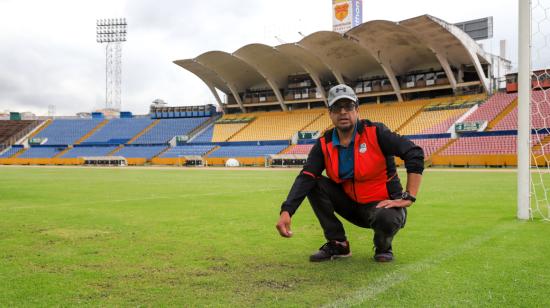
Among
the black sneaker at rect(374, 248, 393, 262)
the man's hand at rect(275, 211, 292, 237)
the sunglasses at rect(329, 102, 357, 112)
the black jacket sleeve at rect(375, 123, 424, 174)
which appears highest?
the sunglasses at rect(329, 102, 357, 112)

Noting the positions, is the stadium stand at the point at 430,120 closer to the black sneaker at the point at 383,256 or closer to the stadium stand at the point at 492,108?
the stadium stand at the point at 492,108

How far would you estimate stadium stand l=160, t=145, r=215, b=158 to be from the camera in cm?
5316

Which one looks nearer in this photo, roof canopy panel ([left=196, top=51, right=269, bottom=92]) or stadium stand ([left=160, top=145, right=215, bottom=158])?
roof canopy panel ([left=196, top=51, right=269, bottom=92])

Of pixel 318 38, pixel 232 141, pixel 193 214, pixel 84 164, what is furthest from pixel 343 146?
pixel 84 164

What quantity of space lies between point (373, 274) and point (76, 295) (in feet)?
7.68

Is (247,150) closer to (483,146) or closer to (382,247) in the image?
(483,146)

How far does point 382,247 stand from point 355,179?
693 mm

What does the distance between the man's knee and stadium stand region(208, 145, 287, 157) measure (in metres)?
43.0

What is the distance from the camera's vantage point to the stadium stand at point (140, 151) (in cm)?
5550

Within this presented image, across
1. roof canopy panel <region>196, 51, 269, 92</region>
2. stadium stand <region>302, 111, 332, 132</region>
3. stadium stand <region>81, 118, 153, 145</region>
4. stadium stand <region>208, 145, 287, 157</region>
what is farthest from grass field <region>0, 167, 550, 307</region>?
stadium stand <region>81, 118, 153, 145</region>

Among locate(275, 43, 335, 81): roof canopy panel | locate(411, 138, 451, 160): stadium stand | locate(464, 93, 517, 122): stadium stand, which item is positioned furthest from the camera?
locate(275, 43, 335, 81): roof canopy panel

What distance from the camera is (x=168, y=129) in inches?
2454

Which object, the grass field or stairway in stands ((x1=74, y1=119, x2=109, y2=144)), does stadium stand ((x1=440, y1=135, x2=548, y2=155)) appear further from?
stairway in stands ((x1=74, y1=119, x2=109, y2=144))

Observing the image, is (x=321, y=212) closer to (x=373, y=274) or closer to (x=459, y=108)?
(x=373, y=274)
